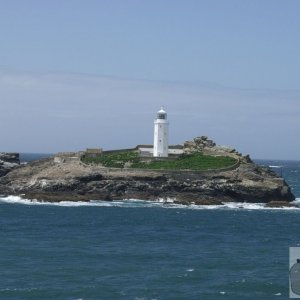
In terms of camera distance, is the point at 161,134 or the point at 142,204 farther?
the point at 161,134

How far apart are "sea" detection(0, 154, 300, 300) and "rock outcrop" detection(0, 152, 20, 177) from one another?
30.5m

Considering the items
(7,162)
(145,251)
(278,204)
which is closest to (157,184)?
(278,204)

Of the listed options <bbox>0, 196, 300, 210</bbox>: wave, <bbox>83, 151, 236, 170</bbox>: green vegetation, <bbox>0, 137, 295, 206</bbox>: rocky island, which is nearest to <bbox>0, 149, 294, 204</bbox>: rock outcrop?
<bbox>0, 137, 295, 206</bbox>: rocky island

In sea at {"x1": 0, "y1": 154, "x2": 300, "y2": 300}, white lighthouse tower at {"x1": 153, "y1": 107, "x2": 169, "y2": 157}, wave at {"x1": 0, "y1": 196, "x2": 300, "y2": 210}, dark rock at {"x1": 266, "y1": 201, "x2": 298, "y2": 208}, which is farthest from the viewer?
white lighthouse tower at {"x1": 153, "y1": 107, "x2": 169, "y2": 157}

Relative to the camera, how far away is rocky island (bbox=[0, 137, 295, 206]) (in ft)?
311

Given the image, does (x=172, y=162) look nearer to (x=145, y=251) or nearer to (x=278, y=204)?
(x=278, y=204)

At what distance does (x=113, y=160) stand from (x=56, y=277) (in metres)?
63.0

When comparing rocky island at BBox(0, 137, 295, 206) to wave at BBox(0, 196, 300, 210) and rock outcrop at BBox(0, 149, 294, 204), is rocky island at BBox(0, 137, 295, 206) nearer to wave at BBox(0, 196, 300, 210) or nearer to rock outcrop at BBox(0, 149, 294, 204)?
rock outcrop at BBox(0, 149, 294, 204)

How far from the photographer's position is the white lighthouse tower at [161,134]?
353 ft

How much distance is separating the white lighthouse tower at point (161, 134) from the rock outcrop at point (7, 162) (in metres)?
23.9

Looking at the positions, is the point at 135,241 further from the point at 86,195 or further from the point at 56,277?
the point at 86,195

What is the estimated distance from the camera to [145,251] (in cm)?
5406

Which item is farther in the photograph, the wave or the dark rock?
the dark rock

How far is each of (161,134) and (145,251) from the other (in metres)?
54.6
